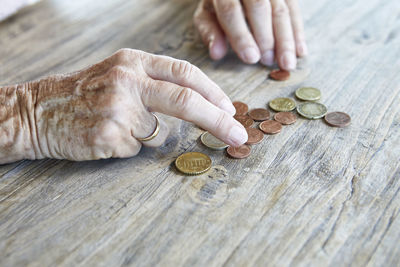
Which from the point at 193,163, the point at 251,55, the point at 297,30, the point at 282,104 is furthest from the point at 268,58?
the point at 193,163

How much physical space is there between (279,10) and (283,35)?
11cm

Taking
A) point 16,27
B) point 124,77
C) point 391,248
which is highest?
point 124,77

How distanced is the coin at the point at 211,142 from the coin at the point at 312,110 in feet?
0.98

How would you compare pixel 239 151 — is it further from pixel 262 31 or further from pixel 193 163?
pixel 262 31

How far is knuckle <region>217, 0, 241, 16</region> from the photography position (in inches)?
65.2

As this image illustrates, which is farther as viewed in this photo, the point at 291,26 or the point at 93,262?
the point at 291,26

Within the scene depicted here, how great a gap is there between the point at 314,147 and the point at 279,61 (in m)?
0.54

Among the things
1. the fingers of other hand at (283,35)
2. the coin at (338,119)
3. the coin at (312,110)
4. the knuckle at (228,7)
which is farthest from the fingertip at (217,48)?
the coin at (338,119)

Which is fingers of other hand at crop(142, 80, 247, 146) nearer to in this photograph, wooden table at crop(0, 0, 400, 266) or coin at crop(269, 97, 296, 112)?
wooden table at crop(0, 0, 400, 266)

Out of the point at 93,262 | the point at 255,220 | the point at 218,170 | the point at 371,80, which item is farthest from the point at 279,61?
the point at 93,262

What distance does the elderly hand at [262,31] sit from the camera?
161 centimetres

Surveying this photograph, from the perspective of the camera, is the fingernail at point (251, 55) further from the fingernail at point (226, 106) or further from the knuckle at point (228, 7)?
the fingernail at point (226, 106)

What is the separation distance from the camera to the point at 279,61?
1606mm

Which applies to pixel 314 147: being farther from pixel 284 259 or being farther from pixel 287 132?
pixel 284 259
